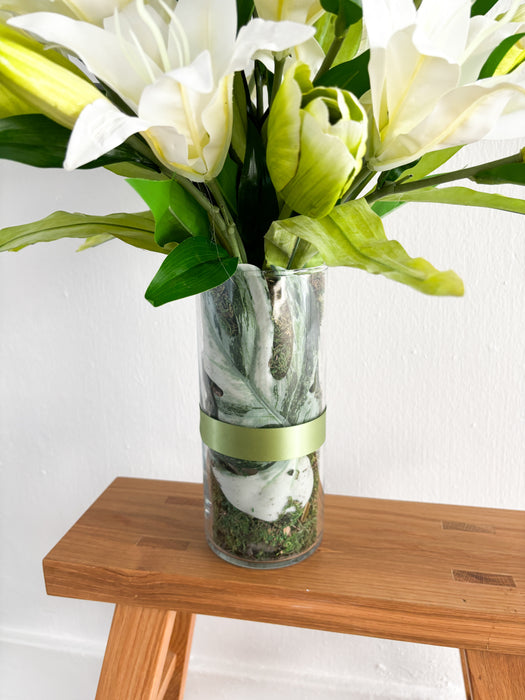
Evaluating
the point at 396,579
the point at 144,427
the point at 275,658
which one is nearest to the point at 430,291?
the point at 396,579

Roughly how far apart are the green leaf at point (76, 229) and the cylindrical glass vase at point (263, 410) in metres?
0.08

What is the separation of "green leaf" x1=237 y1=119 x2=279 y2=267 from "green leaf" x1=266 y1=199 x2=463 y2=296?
0.04 meters

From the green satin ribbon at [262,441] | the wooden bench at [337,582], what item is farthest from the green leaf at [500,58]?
the wooden bench at [337,582]

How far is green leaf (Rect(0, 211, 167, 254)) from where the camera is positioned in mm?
536

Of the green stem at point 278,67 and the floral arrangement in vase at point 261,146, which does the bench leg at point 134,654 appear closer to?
the floral arrangement in vase at point 261,146

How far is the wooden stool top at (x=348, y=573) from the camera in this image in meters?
0.58

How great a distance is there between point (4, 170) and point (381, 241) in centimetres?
68

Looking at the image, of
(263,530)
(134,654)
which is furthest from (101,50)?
(134,654)

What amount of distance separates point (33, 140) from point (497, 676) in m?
0.61

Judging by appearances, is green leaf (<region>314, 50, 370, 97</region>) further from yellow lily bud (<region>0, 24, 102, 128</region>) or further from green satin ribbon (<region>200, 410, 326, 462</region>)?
green satin ribbon (<region>200, 410, 326, 462</region>)

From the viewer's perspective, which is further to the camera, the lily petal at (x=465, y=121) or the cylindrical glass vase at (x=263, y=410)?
the cylindrical glass vase at (x=263, y=410)

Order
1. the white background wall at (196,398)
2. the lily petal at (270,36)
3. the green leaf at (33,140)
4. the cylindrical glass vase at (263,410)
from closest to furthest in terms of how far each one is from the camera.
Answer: the lily petal at (270,36) < the green leaf at (33,140) < the cylindrical glass vase at (263,410) < the white background wall at (196,398)

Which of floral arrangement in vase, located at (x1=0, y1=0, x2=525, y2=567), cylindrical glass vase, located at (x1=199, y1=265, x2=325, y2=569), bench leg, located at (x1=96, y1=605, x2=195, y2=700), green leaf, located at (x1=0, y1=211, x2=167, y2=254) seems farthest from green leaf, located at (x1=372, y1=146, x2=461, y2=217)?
bench leg, located at (x1=96, y1=605, x2=195, y2=700)

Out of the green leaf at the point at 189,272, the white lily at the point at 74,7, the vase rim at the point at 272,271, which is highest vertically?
the white lily at the point at 74,7
